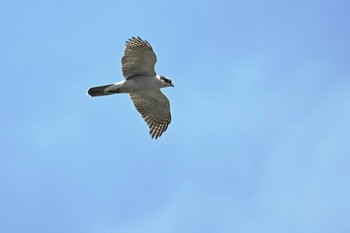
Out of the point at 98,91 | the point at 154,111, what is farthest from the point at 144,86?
the point at 154,111

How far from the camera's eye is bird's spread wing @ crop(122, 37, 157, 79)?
30391 mm

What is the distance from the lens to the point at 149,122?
32781 mm

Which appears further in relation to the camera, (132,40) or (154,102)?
(154,102)

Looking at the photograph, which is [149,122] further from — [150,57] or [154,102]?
[150,57]

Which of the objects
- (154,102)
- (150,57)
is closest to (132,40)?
(150,57)

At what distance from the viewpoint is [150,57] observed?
30719 millimetres

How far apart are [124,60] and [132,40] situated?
92 cm

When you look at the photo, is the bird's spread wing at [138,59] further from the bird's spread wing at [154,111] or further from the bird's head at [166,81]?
the bird's spread wing at [154,111]

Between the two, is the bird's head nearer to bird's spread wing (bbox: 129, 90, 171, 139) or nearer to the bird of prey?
the bird of prey

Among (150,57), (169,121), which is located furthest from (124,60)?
(169,121)

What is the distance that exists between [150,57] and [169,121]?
2.91 meters

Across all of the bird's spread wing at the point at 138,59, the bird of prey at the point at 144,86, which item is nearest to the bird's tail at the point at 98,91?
the bird of prey at the point at 144,86

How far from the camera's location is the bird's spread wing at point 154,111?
32375 mm

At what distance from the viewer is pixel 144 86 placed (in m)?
31.3
